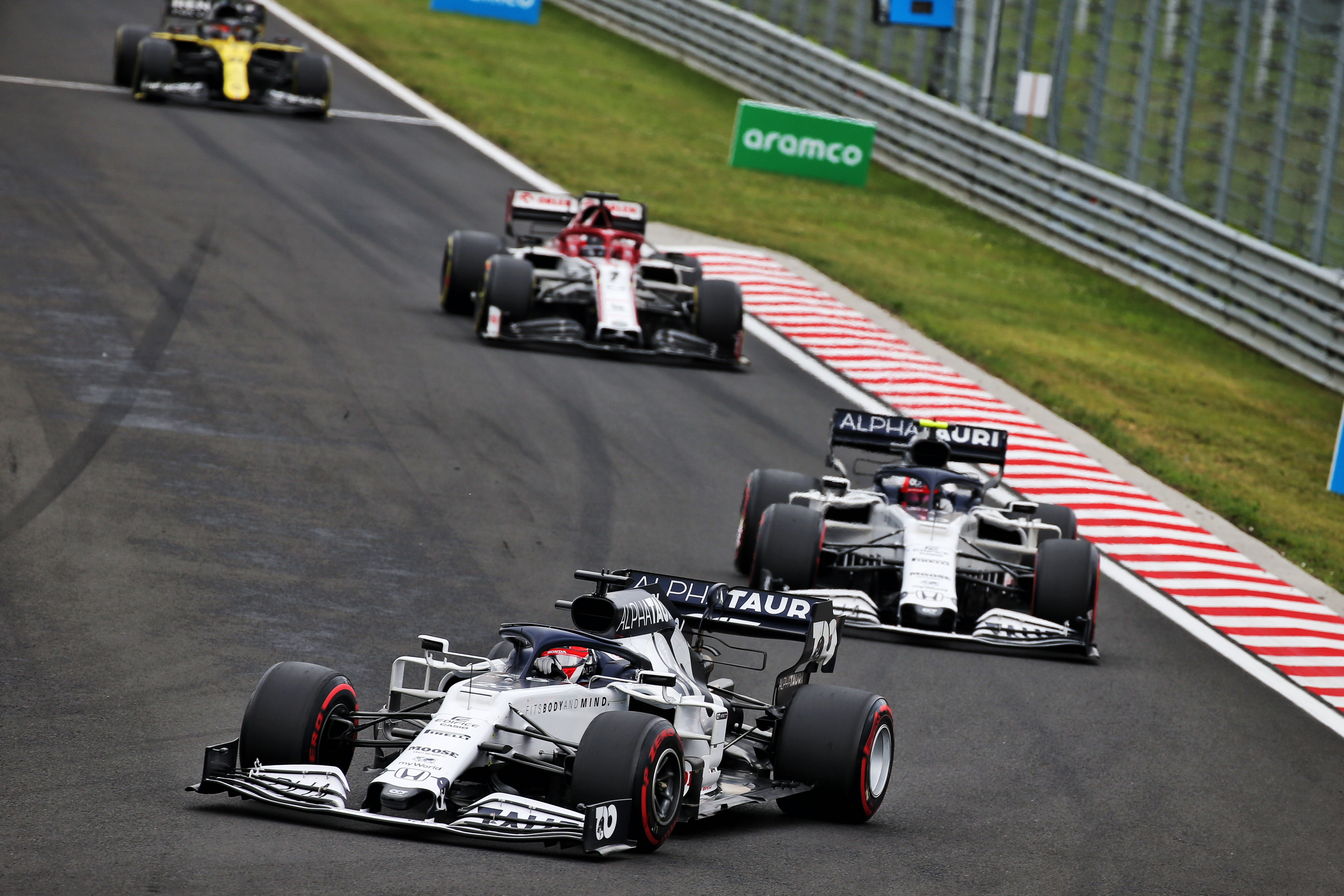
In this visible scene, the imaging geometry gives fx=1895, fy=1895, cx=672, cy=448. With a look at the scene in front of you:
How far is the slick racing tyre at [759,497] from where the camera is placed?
15562 mm

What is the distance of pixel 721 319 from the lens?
72.8 ft

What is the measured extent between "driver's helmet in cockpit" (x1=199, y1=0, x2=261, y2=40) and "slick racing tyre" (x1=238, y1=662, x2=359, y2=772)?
24514mm

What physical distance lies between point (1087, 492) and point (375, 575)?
8.41m

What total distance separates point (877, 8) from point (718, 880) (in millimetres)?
27727

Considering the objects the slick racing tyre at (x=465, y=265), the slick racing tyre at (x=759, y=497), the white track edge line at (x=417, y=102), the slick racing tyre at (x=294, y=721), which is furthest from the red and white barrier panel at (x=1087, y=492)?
the slick racing tyre at (x=294, y=721)

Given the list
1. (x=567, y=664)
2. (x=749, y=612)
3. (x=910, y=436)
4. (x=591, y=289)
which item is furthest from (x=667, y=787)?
(x=591, y=289)

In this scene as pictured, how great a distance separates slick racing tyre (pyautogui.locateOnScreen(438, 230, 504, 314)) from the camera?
22.8 m

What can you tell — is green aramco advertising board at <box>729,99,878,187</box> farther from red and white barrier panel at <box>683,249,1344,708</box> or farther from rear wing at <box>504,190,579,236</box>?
rear wing at <box>504,190,579,236</box>

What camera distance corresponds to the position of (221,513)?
588 inches

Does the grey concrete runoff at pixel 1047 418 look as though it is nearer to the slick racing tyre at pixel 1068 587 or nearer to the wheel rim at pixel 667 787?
the slick racing tyre at pixel 1068 587

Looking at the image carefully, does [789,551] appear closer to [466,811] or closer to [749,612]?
[749,612]

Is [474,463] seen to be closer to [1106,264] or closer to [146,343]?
[146,343]

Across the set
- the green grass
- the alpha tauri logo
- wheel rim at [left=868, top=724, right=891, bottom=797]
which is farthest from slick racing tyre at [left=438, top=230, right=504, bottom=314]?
wheel rim at [left=868, top=724, right=891, bottom=797]

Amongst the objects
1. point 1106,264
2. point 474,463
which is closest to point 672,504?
point 474,463
